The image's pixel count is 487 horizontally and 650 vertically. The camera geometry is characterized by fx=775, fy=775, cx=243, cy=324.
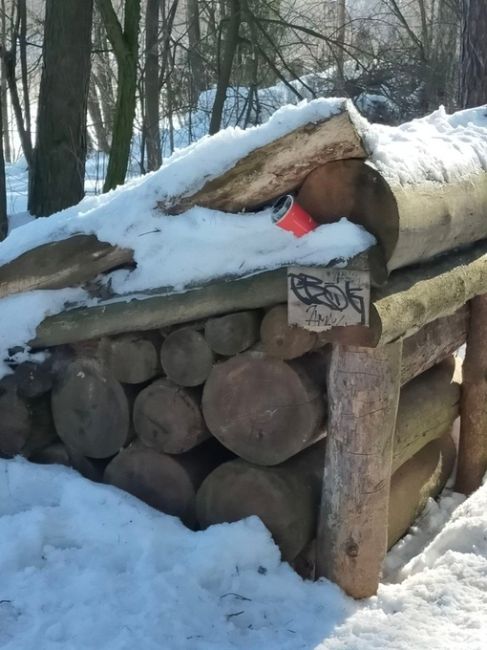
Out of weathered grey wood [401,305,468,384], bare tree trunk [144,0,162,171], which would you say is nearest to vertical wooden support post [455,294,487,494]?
weathered grey wood [401,305,468,384]

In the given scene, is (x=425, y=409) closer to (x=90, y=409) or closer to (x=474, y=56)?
(x=90, y=409)

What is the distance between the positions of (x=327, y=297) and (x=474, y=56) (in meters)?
4.64

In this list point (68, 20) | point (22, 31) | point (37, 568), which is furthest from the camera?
point (22, 31)

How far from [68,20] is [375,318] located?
592cm

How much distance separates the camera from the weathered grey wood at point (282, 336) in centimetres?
261

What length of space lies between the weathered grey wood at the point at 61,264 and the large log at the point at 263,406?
625 mm

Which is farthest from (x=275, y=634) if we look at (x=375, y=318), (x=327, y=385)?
(x=375, y=318)

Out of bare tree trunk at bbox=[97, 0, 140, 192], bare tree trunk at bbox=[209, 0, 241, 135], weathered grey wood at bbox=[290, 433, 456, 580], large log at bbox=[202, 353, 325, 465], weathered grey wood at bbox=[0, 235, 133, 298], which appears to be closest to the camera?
large log at bbox=[202, 353, 325, 465]

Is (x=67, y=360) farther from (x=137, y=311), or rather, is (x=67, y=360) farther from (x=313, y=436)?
(x=313, y=436)

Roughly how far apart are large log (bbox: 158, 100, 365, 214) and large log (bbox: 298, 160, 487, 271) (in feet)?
0.17

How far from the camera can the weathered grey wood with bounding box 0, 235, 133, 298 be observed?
2967 mm

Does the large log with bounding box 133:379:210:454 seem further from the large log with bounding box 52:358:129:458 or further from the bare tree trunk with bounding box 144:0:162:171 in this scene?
the bare tree trunk with bounding box 144:0:162:171

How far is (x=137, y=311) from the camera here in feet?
9.29

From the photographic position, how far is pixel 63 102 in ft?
24.0
